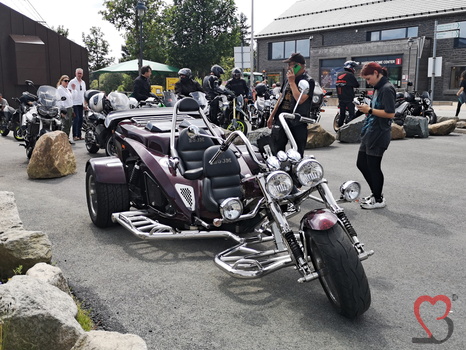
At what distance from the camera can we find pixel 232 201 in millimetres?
3799

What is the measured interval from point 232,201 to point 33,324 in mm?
1720

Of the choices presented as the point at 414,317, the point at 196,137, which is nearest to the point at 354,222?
the point at 196,137

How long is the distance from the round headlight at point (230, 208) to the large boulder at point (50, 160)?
5020mm

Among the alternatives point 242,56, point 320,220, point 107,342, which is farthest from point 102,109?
point 242,56

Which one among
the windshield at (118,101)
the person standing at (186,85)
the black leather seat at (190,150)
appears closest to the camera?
the black leather seat at (190,150)

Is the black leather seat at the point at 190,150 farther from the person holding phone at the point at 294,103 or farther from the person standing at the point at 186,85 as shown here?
the person standing at the point at 186,85

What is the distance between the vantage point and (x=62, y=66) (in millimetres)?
24266

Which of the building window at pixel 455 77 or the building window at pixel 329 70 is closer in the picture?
the building window at pixel 455 77

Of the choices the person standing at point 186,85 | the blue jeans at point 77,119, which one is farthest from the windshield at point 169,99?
the blue jeans at point 77,119

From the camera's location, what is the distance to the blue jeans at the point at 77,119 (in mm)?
12594

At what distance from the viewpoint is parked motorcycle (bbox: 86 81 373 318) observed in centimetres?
318

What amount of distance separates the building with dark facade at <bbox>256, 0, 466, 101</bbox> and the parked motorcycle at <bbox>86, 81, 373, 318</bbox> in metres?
27.8

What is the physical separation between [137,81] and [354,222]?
6.91 metres

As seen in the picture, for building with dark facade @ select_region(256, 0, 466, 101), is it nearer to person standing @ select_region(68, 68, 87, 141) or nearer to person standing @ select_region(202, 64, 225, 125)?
person standing @ select_region(202, 64, 225, 125)
